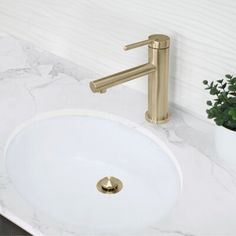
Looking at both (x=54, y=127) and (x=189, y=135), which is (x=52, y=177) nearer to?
(x=54, y=127)

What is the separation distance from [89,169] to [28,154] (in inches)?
6.0

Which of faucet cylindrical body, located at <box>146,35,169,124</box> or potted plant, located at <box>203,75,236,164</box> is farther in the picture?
faucet cylindrical body, located at <box>146,35,169,124</box>

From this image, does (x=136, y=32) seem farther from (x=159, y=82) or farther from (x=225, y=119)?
(x=225, y=119)

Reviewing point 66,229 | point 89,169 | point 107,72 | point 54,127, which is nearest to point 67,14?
point 107,72

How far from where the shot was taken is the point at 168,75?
1187 mm

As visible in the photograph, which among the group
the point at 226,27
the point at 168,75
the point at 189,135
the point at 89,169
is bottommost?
the point at 89,169

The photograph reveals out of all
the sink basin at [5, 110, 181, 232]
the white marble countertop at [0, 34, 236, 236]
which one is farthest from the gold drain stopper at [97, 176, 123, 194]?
the white marble countertop at [0, 34, 236, 236]

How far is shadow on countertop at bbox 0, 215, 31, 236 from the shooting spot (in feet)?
3.14

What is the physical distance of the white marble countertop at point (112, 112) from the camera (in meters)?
0.94

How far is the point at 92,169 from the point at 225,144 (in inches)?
14.1

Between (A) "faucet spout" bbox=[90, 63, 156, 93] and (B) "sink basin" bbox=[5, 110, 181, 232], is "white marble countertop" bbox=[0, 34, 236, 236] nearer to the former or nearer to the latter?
(B) "sink basin" bbox=[5, 110, 181, 232]

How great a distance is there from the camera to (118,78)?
3.64 ft

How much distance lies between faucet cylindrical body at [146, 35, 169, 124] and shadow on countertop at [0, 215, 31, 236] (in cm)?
42

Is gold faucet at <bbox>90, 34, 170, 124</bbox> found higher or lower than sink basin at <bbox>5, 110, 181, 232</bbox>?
higher
